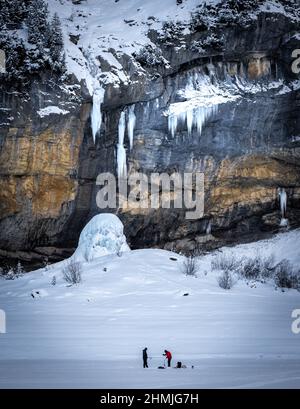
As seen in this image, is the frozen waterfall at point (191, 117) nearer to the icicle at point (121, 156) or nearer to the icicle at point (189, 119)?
→ the icicle at point (189, 119)

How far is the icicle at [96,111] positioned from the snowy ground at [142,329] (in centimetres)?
941

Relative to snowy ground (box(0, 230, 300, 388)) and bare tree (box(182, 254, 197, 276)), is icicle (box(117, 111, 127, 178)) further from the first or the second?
bare tree (box(182, 254, 197, 276))

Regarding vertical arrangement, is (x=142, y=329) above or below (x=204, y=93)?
below

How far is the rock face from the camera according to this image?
2970 centimetres

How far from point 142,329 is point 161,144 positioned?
1799 centimetres

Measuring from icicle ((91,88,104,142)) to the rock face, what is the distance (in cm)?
31

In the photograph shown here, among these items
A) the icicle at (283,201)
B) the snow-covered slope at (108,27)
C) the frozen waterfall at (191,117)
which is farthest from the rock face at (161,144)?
the snow-covered slope at (108,27)

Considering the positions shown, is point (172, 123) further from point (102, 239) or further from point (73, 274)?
point (73, 274)

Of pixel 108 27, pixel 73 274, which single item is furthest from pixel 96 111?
pixel 73 274

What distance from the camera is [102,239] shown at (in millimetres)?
23969

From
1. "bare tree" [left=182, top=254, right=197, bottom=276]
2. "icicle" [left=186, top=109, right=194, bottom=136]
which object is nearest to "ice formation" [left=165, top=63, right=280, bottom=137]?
"icicle" [left=186, top=109, right=194, bottom=136]

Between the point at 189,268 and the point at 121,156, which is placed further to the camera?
the point at 121,156

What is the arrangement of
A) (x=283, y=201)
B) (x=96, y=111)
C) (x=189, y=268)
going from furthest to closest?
(x=283, y=201) < (x=96, y=111) < (x=189, y=268)
